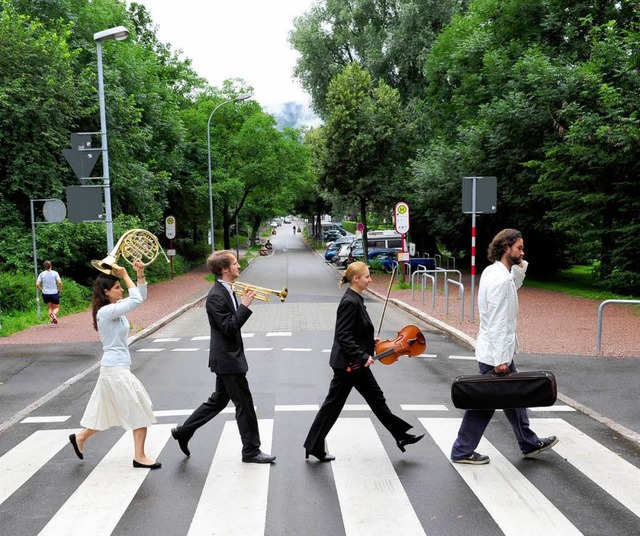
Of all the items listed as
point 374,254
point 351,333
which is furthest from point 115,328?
point 374,254

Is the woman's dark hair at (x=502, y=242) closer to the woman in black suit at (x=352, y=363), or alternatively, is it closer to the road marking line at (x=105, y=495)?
the woman in black suit at (x=352, y=363)

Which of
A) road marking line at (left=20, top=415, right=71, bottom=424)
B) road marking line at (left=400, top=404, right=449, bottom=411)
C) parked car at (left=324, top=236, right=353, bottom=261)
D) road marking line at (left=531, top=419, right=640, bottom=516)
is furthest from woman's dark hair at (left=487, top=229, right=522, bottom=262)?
parked car at (left=324, top=236, right=353, bottom=261)

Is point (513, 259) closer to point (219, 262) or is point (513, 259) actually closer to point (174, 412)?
point (219, 262)

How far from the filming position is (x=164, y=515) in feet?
14.8

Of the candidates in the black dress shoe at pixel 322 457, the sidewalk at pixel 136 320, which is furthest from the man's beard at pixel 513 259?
the sidewalk at pixel 136 320

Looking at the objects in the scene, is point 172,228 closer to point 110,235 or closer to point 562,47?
point 110,235

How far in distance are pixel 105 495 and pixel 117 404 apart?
2.51ft

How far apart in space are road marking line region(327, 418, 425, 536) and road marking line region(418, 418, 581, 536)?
0.58 metres

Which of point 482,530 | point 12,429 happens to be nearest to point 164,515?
point 482,530

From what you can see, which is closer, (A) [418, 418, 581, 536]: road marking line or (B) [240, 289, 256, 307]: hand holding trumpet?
(A) [418, 418, 581, 536]: road marking line

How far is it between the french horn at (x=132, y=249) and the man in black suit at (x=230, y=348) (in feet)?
2.58

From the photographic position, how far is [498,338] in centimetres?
529

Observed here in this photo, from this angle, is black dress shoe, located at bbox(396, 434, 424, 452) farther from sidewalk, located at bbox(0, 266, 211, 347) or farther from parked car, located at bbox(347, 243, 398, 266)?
parked car, located at bbox(347, 243, 398, 266)

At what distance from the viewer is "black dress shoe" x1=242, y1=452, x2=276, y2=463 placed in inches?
215
